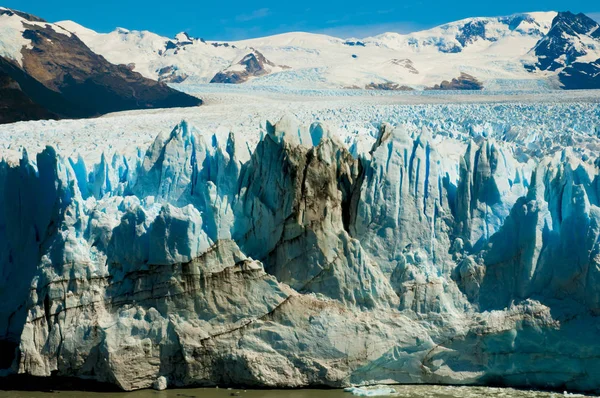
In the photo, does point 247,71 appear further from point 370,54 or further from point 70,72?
point 70,72

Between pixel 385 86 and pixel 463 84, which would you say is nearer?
pixel 463 84

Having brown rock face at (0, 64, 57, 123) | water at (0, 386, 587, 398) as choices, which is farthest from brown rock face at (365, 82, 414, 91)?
water at (0, 386, 587, 398)

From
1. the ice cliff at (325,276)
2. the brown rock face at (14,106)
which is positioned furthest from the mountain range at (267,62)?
the ice cliff at (325,276)

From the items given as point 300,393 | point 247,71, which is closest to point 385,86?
point 247,71

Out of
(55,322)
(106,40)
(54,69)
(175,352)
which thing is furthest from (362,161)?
(106,40)

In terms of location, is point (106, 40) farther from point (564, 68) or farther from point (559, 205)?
point (559, 205)

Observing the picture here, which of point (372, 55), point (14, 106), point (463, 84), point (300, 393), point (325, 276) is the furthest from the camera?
point (372, 55)

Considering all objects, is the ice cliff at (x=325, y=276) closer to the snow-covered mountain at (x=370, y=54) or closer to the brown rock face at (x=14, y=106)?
the brown rock face at (x=14, y=106)
